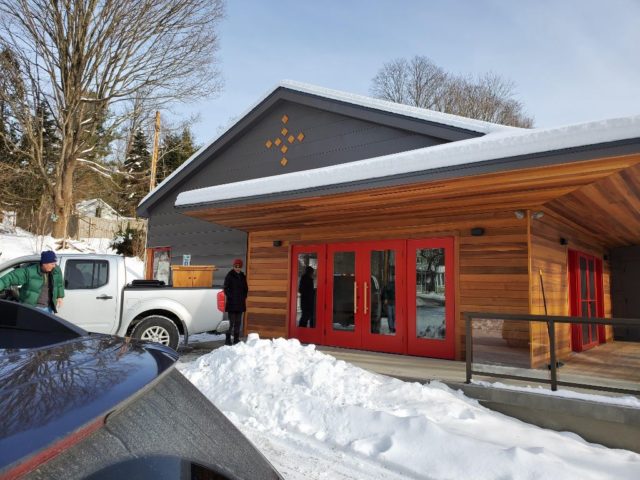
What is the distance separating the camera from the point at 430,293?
8.30 meters

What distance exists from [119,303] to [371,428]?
18.6 feet

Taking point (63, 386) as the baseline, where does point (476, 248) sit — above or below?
above

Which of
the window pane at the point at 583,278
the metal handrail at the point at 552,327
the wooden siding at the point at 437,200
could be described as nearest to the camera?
the metal handrail at the point at 552,327

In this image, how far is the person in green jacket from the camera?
6730mm

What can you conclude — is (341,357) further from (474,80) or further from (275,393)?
(474,80)

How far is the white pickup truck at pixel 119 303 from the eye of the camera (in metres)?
7.88

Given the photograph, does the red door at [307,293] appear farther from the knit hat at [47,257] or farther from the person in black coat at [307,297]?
the knit hat at [47,257]

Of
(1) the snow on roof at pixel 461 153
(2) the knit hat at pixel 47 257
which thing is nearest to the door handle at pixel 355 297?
(1) the snow on roof at pixel 461 153

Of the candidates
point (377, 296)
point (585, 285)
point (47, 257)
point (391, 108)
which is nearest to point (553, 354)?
point (377, 296)

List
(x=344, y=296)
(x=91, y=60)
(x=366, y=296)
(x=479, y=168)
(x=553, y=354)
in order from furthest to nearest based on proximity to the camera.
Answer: (x=91, y=60) → (x=344, y=296) → (x=366, y=296) → (x=553, y=354) → (x=479, y=168)

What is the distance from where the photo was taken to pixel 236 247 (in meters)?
11.9

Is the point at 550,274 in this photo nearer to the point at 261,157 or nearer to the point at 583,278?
the point at 583,278

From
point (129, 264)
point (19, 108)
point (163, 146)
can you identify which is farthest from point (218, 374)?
point (163, 146)

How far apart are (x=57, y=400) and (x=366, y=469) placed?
137 inches
